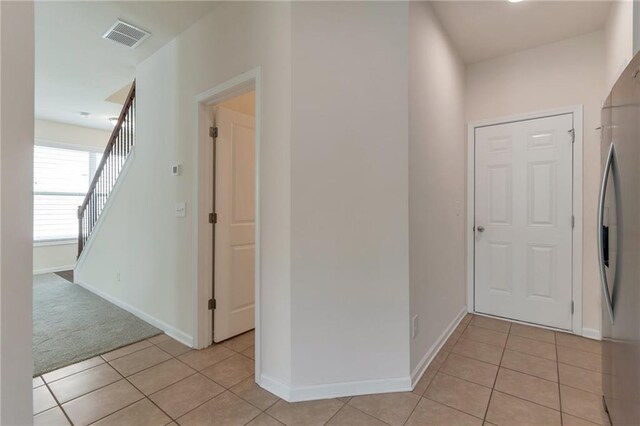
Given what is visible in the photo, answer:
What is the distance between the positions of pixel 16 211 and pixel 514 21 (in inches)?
137

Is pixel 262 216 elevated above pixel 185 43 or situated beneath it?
situated beneath

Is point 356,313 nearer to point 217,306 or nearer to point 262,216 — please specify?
point 262,216

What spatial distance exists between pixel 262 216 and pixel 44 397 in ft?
5.66

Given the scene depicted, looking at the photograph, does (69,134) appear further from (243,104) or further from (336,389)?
(336,389)

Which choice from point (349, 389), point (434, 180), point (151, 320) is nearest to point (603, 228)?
point (434, 180)

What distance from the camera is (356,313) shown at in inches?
71.0

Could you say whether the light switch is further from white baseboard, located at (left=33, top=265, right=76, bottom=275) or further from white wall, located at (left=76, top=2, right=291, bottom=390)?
white baseboard, located at (left=33, top=265, right=76, bottom=275)

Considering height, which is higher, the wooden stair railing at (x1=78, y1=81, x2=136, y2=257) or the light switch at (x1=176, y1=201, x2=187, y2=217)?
the wooden stair railing at (x1=78, y1=81, x2=136, y2=257)

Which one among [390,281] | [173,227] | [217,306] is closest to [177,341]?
[217,306]

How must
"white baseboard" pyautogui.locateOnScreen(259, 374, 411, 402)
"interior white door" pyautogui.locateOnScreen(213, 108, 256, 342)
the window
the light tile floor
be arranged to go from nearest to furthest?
the light tile floor
"white baseboard" pyautogui.locateOnScreen(259, 374, 411, 402)
"interior white door" pyautogui.locateOnScreen(213, 108, 256, 342)
the window

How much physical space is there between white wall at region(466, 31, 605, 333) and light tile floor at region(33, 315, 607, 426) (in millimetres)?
765

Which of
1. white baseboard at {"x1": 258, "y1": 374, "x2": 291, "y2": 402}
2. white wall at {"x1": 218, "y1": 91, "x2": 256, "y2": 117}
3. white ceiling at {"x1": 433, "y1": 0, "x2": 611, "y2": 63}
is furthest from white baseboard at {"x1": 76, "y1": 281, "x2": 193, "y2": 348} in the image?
white ceiling at {"x1": 433, "y1": 0, "x2": 611, "y2": 63}

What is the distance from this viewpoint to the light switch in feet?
8.15

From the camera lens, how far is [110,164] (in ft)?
12.6
